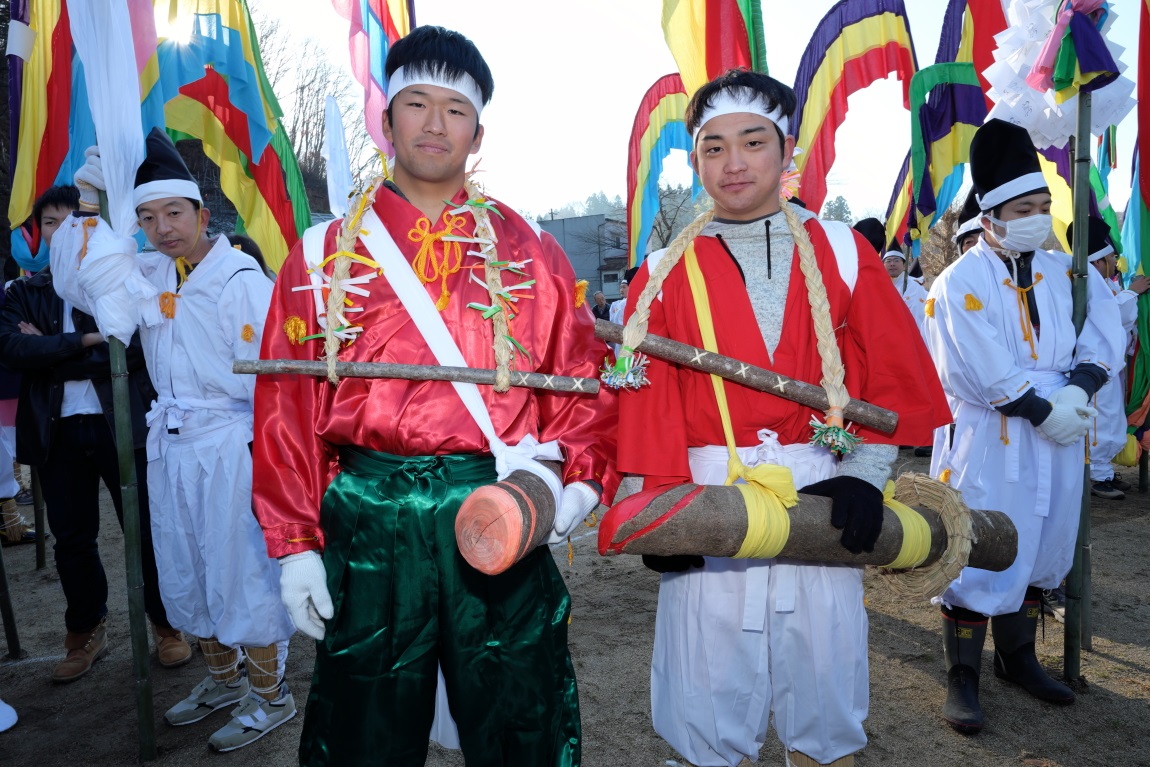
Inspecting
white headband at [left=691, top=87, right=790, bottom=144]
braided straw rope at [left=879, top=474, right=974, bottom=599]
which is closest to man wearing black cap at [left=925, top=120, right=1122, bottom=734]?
braided straw rope at [left=879, top=474, right=974, bottom=599]

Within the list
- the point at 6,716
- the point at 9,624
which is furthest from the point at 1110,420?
the point at 9,624

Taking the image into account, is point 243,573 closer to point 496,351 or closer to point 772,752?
point 496,351

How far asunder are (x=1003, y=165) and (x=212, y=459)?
3.78 meters

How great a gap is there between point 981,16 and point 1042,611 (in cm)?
350

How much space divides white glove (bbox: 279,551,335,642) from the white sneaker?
101 inches

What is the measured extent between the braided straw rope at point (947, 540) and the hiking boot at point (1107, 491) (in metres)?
6.02

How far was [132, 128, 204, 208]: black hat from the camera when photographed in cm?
327

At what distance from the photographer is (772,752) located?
3.05m

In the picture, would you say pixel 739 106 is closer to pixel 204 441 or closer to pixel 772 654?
pixel 772 654

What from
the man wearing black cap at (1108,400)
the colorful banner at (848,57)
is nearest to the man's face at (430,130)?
the colorful banner at (848,57)

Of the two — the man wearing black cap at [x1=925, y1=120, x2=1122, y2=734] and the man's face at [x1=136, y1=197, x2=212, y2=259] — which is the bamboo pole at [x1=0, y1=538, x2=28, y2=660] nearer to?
the man's face at [x1=136, y1=197, x2=212, y2=259]

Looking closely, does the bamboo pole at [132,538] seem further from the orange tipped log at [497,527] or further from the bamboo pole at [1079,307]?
the bamboo pole at [1079,307]

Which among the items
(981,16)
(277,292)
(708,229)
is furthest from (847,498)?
(981,16)

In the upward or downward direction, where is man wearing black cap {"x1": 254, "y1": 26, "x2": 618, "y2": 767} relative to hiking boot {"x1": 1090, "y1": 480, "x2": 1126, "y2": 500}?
upward
